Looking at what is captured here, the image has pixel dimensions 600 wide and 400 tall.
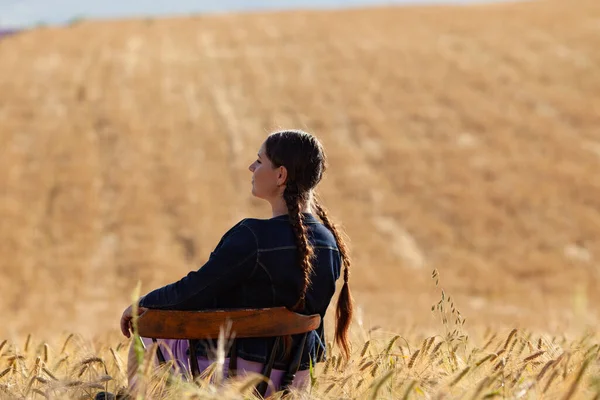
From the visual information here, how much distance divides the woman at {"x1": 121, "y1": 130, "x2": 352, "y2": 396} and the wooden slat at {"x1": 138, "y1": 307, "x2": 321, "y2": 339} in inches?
1.6

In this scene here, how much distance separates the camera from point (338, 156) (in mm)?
19516

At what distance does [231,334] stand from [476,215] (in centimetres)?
1493

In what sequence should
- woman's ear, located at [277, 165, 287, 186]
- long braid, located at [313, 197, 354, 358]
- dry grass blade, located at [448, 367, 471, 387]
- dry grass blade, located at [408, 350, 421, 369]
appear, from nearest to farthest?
dry grass blade, located at [448, 367, 471, 387] < dry grass blade, located at [408, 350, 421, 369] < woman's ear, located at [277, 165, 287, 186] < long braid, located at [313, 197, 354, 358]

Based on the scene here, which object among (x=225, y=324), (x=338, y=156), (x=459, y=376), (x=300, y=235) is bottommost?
(x=459, y=376)

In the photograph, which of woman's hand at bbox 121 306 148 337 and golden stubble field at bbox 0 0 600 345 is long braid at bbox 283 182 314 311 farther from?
golden stubble field at bbox 0 0 600 345

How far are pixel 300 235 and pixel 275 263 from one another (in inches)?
4.6

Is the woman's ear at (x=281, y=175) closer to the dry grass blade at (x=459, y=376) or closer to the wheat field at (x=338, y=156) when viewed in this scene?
the dry grass blade at (x=459, y=376)

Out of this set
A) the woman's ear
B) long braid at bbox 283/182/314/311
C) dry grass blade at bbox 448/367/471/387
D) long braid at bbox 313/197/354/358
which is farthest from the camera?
long braid at bbox 313/197/354/358

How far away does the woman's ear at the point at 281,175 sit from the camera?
2879 millimetres

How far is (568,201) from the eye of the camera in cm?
1750

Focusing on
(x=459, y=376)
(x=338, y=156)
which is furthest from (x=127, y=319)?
(x=338, y=156)

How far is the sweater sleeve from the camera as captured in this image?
2.73 metres

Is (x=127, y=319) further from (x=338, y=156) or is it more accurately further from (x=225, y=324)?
(x=338, y=156)

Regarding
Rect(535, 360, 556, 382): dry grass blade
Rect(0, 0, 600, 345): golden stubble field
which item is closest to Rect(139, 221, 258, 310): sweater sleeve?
Rect(535, 360, 556, 382): dry grass blade
